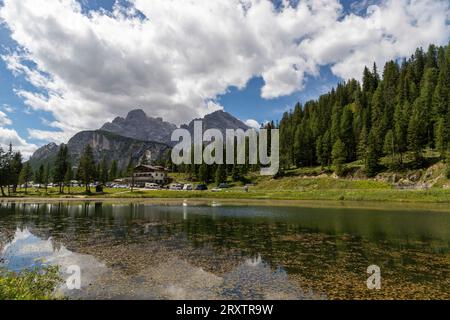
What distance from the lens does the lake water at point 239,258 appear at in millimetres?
14500

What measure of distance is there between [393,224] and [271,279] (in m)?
28.2

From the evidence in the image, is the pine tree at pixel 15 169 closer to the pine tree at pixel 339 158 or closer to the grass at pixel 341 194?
the grass at pixel 341 194

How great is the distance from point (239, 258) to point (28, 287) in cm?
1310

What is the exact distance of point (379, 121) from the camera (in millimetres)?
116812

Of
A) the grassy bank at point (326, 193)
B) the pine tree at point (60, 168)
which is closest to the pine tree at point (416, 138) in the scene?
the grassy bank at point (326, 193)

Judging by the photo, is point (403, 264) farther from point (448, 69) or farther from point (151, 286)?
point (448, 69)

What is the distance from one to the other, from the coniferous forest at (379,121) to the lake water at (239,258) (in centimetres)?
6661

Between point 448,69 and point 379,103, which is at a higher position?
point 448,69

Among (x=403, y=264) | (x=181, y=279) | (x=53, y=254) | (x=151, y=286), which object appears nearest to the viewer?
(x=151, y=286)

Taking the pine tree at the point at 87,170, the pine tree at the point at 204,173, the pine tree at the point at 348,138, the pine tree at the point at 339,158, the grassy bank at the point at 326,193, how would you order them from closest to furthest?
the grassy bank at the point at 326,193, the pine tree at the point at 339,158, the pine tree at the point at 87,170, the pine tree at the point at 348,138, the pine tree at the point at 204,173

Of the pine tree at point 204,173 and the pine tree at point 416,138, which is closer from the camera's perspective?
the pine tree at point 416,138

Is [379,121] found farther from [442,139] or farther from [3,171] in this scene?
[3,171]

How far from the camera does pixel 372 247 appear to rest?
24844 mm
